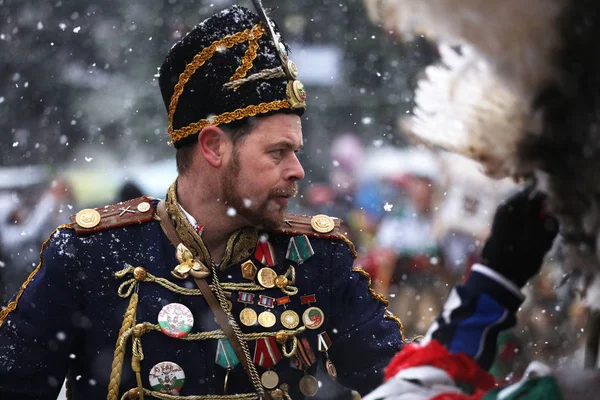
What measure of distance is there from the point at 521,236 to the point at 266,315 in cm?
135

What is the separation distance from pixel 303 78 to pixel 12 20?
3.21m

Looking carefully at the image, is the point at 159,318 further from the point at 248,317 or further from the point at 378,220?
the point at 378,220

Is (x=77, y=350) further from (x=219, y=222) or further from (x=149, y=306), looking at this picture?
(x=219, y=222)

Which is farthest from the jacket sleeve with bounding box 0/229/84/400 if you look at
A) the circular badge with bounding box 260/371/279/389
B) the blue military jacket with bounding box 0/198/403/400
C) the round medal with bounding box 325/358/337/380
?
the round medal with bounding box 325/358/337/380

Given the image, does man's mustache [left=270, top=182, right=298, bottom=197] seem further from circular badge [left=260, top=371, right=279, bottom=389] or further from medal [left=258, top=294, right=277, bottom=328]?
circular badge [left=260, top=371, right=279, bottom=389]

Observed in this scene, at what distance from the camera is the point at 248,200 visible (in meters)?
2.95

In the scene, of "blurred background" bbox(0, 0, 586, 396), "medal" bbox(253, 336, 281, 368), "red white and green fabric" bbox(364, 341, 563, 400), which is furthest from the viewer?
"blurred background" bbox(0, 0, 586, 396)

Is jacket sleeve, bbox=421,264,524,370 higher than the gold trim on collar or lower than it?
higher

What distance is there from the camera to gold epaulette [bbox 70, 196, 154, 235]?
305 centimetres

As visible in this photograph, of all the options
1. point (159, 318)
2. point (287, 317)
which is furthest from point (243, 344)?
point (159, 318)

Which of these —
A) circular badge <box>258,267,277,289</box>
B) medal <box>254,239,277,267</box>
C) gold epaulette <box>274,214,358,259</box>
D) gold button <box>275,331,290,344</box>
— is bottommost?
gold button <box>275,331,290,344</box>

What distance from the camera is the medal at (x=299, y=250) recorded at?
311 centimetres

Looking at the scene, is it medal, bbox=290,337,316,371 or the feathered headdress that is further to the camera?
medal, bbox=290,337,316,371

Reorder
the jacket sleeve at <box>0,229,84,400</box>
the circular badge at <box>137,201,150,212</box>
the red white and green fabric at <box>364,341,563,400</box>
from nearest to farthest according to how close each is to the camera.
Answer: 1. the red white and green fabric at <box>364,341,563,400</box>
2. the jacket sleeve at <box>0,229,84,400</box>
3. the circular badge at <box>137,201,150,212</box>
